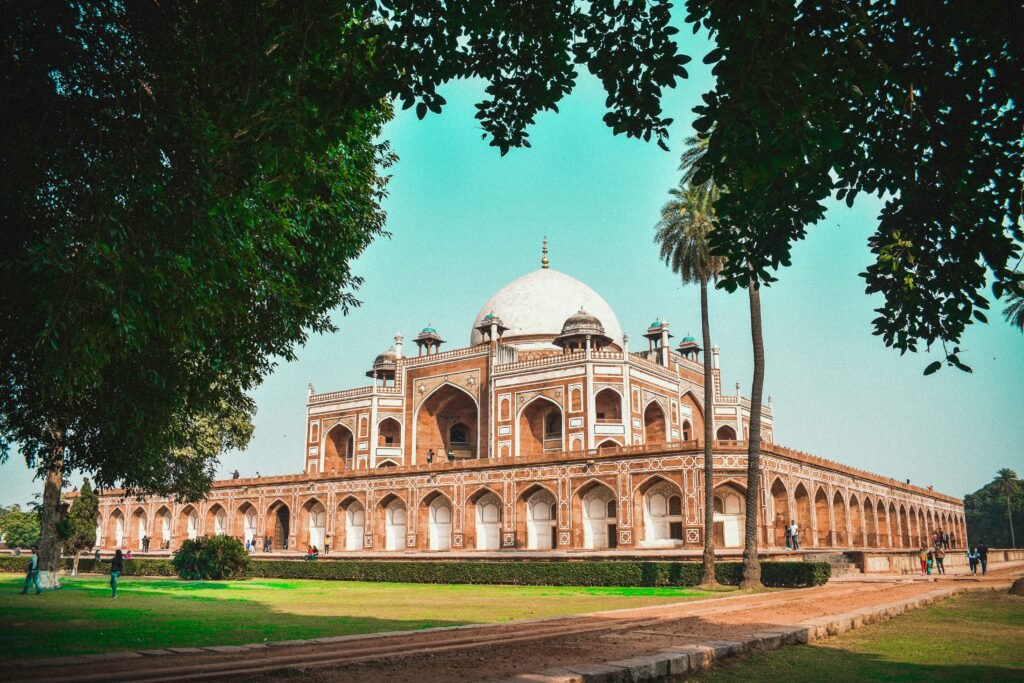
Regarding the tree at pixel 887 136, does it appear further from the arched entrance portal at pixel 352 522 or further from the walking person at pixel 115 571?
the arched entrance portal at pixel 352 522

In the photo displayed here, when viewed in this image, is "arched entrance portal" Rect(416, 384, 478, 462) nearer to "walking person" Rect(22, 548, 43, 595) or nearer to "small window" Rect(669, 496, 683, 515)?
"small window" Rect(669, 496, 683, 515)

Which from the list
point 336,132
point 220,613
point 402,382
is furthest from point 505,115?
point 402,382

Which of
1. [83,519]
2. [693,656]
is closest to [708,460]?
[693,656]

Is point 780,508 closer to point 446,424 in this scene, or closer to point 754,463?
point 754,463

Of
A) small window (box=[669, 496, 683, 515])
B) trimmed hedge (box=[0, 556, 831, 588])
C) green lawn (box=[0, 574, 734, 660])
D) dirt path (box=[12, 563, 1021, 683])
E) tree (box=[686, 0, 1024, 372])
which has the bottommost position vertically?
trimmed hedge (box=[0, 556, 831, 588])

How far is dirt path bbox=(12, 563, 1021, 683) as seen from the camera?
674 centimetres

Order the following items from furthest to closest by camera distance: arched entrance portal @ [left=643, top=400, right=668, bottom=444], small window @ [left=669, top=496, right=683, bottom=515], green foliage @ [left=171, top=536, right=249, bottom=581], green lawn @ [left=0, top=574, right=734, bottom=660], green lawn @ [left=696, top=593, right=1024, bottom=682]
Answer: arched entrance portal @ [left=643, top=400, right=668, bottom=444] < small window @ [left=669, top=496, right=683, bottom=515] < green foliage @ [left=171, top=536, right=249, bottom=581] < green lawn @ [left=0, top=574, right=734, bottom=660] < green lawn @ [left=696, top=593, right=1024, bottom=682]

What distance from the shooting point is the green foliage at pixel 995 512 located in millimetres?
80062

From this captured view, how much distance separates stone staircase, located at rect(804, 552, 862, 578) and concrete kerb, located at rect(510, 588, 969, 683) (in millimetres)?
17126

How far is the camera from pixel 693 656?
730cm

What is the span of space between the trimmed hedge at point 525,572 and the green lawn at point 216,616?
23.4ft

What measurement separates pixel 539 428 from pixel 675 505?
40.2 feet

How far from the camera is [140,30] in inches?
334

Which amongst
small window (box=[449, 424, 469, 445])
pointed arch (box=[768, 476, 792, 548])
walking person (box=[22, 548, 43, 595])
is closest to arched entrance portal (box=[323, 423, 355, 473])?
small window (box=[449, 424, 469, 445])
